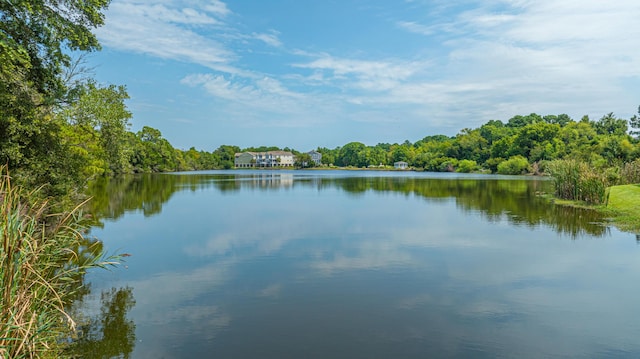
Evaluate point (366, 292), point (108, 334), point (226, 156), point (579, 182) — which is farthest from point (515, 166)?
point (226, 156)

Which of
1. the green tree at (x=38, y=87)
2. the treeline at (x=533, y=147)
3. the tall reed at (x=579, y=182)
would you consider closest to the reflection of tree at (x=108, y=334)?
the green tree at (x=38, y=87)

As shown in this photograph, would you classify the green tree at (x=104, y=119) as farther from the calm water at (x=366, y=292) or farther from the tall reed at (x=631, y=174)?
the tall reed at (x=631, y=174)

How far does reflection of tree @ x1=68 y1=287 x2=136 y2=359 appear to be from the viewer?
6.93 meters

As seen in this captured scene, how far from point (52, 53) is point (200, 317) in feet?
35.0

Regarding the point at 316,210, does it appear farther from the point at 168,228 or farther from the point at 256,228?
the point at 168,228

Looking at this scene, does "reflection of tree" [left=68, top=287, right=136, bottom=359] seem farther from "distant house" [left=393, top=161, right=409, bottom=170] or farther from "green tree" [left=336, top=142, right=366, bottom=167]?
"green tree" [left=336, top=142, right=366, bottom=167]

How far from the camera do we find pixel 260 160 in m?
159

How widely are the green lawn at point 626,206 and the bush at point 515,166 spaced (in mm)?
62892

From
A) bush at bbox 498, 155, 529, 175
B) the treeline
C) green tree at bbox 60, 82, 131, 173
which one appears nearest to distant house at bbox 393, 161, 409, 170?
the treeline

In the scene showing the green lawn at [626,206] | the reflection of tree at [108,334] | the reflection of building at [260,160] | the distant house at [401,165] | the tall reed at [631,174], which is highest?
the reflection of building at [260,160]

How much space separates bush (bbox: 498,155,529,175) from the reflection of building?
86557 mm

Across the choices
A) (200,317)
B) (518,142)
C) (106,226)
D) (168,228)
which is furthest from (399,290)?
(518,142)

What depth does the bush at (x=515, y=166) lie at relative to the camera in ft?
284

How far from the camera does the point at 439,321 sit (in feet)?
27.2
